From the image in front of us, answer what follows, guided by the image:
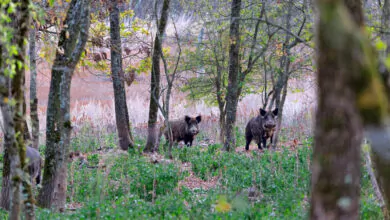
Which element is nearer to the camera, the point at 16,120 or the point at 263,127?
the point at 16,120

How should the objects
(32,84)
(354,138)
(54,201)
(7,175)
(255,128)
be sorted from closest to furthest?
(354,138) < (54,201) < (7,175) < (32,84) < (255,128)

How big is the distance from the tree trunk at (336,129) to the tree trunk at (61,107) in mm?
5403

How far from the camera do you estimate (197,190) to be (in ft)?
33.3

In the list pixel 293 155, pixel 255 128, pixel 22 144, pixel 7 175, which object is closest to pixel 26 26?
pixel 22 144

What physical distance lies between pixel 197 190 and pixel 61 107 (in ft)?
11.4

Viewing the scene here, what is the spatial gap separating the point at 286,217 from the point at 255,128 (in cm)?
1187

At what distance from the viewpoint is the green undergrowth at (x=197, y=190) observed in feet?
22.5

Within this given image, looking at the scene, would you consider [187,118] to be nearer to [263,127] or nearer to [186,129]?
[186,129]

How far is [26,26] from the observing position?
18.1ft

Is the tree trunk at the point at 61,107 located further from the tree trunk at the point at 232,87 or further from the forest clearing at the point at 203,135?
the tree trunk at the point at 232,87

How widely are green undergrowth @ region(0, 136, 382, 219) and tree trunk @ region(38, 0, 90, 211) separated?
50cm

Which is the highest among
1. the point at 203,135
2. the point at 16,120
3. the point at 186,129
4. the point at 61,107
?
the point at 61,107

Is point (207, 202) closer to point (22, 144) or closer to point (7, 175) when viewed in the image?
point (22, 144)

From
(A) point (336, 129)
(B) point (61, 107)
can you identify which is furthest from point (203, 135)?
(A) point (336, 129)
